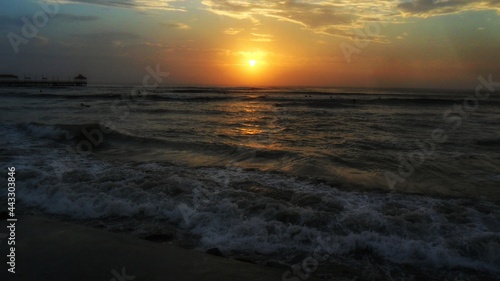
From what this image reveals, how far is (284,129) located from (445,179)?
38.7 ft

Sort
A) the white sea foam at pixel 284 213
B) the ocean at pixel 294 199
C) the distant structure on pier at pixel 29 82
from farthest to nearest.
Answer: the distant structure on pier at pixel 29 82
the white sea foam at pixel 284 213
the ocean at pixel 294 199

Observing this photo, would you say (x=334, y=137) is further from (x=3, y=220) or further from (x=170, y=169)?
(x=3, y=220)

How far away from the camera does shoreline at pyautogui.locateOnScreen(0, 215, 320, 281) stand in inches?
164

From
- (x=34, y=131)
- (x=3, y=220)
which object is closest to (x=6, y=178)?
(x=3, y=220)

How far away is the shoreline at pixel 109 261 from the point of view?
416 centimetres

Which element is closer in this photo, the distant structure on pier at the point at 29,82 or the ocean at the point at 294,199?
the ocean at the point at 294,199

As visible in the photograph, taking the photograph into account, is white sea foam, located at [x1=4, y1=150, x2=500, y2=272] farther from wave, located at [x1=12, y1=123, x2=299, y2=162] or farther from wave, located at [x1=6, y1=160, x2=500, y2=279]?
wave, located at [x1=12, y1=123, x2=299, y2=162]

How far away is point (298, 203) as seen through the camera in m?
7.17

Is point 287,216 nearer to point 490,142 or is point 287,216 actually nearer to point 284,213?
point 284,213

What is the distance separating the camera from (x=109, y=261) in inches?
176

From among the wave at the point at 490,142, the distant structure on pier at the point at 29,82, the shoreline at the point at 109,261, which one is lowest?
the shoreline at the point at 109,261

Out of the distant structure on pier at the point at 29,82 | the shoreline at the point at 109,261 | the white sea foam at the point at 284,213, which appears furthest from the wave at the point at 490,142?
the distant structure on pier at the point at 29,82

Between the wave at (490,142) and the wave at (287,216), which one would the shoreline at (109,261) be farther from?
the wave at (490,142)

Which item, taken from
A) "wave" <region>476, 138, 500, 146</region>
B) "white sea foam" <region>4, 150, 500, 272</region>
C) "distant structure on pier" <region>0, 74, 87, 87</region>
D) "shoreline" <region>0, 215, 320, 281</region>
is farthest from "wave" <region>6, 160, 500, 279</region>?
"distant structure on pier" <region>0, 74, 87, 87</region>
